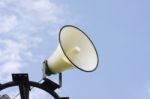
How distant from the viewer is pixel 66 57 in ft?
14.7

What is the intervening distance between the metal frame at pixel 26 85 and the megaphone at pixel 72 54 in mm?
160

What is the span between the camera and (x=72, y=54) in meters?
4.62

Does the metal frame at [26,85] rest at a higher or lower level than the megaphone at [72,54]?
lower

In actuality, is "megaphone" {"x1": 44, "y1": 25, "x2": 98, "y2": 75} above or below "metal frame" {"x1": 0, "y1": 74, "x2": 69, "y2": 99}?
above

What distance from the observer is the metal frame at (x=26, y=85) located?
14.9 ft

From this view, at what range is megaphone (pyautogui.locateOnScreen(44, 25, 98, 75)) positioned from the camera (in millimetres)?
4555

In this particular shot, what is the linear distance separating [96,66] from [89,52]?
328 millimetres

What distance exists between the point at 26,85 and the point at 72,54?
73 cm

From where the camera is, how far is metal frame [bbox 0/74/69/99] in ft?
14.9

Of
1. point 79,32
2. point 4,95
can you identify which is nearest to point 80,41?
point 79,32

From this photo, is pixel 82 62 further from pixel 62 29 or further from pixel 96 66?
pixel 62 29

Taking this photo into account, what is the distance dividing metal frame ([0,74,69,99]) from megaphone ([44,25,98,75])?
0.52 ft

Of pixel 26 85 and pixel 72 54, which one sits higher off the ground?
pixel 72 54

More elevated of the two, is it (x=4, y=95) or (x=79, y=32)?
(x=79, y=32)
